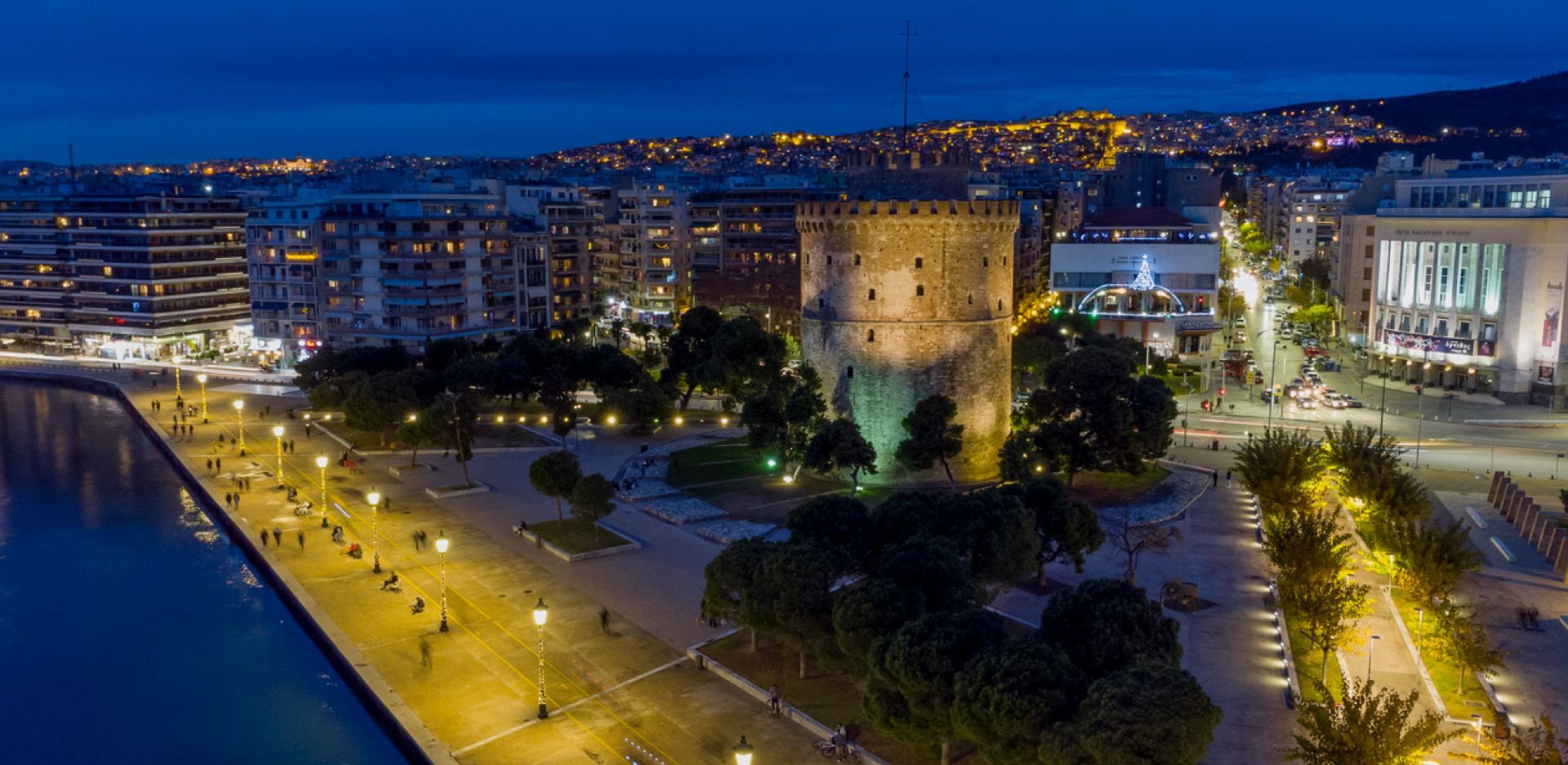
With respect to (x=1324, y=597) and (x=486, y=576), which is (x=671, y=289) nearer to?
(x=486, y=576)

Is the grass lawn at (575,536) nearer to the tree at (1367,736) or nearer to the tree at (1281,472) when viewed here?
the tree at (1281,472)

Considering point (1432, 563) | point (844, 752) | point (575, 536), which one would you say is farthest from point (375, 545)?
point (1432, 563)

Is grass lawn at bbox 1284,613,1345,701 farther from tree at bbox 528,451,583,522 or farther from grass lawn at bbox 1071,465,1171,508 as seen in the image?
tree at bbox 528,451,583,522

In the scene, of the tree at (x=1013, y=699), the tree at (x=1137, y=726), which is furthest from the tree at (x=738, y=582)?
the tree at (x=1137, y=726)

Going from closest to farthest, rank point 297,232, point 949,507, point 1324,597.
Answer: point 1324,597, point 949,507, point 297,232

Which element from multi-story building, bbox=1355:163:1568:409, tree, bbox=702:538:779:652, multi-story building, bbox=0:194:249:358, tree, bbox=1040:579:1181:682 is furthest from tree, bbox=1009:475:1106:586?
multi-story building, bbox=0:194:249:358

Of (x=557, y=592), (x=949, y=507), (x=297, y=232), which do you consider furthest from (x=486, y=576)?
(x=297, y=232)
